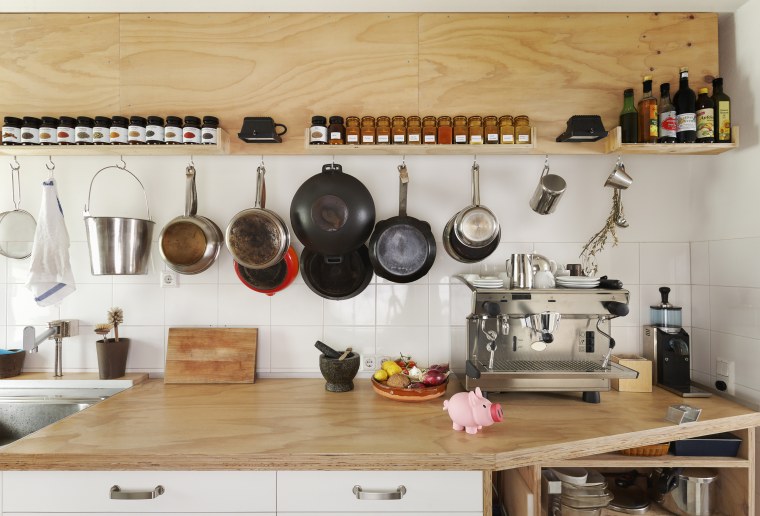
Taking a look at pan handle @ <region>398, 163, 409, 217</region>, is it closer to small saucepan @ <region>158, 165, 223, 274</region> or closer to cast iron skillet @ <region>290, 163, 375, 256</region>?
cast iron skillet @ <region>290, 163, 375, 256</region>

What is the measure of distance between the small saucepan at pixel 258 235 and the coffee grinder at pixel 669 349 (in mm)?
1613

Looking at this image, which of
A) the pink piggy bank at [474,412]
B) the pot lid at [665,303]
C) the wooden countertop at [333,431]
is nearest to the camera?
the wooden countertop at [333,431]

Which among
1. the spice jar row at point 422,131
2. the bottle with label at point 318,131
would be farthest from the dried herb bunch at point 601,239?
the bottle with label at point 318,131

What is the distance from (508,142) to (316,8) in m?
0.97

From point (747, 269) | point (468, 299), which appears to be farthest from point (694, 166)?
point (468, 299)

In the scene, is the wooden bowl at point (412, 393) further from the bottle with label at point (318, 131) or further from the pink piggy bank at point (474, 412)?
the bottle with label at point (318, 131)

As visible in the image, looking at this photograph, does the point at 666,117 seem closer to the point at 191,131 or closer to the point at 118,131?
the point at 191,131

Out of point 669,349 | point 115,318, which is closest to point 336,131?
point 115,318

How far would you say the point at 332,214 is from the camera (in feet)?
6.17

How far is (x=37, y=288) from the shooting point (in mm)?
1821

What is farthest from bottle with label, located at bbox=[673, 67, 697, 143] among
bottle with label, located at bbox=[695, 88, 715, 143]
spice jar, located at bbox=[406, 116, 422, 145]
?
spice jar, located at bbox=[406, 116, 422, 145]

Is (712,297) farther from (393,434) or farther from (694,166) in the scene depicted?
(393,434)

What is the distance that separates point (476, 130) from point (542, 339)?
0.85m

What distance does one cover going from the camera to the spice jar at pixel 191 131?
1775 mm
